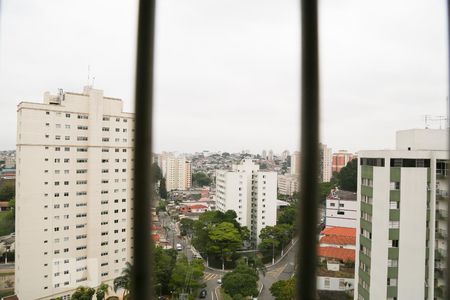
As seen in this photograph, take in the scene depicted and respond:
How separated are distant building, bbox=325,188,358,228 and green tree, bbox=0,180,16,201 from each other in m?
14.6

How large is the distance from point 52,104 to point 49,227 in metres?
4.28

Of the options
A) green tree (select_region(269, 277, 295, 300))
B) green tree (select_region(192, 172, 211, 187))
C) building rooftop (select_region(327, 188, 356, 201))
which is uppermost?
building rooftop (select_region(327, 188, 356, 201))

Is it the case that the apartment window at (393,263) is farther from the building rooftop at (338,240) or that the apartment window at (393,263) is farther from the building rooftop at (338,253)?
the building rooftop at (338,240)

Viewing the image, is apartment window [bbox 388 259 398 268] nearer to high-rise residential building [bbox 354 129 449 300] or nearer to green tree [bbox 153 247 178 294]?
high-rise residential building [bbox 354 129 449 300]

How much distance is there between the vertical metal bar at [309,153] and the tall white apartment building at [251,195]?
19.9 m

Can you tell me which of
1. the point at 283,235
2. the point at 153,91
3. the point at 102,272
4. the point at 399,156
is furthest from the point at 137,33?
the point at 283,235

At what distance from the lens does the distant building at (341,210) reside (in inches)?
679

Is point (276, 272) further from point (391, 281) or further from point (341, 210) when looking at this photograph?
point (391, 281)

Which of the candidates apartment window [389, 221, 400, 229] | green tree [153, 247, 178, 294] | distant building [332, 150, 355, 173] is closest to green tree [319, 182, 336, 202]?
apartment window [389, 221, 400, 229]

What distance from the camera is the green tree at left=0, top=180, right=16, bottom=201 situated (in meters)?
13.3

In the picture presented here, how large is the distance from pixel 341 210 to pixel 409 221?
1035 centimetres

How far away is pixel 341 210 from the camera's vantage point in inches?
686

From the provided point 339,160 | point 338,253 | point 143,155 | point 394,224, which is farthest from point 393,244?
point 339,160

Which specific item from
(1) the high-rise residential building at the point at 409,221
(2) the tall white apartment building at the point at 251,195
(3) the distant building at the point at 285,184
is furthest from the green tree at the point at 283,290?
(3) the distant building at the point at 285,184
